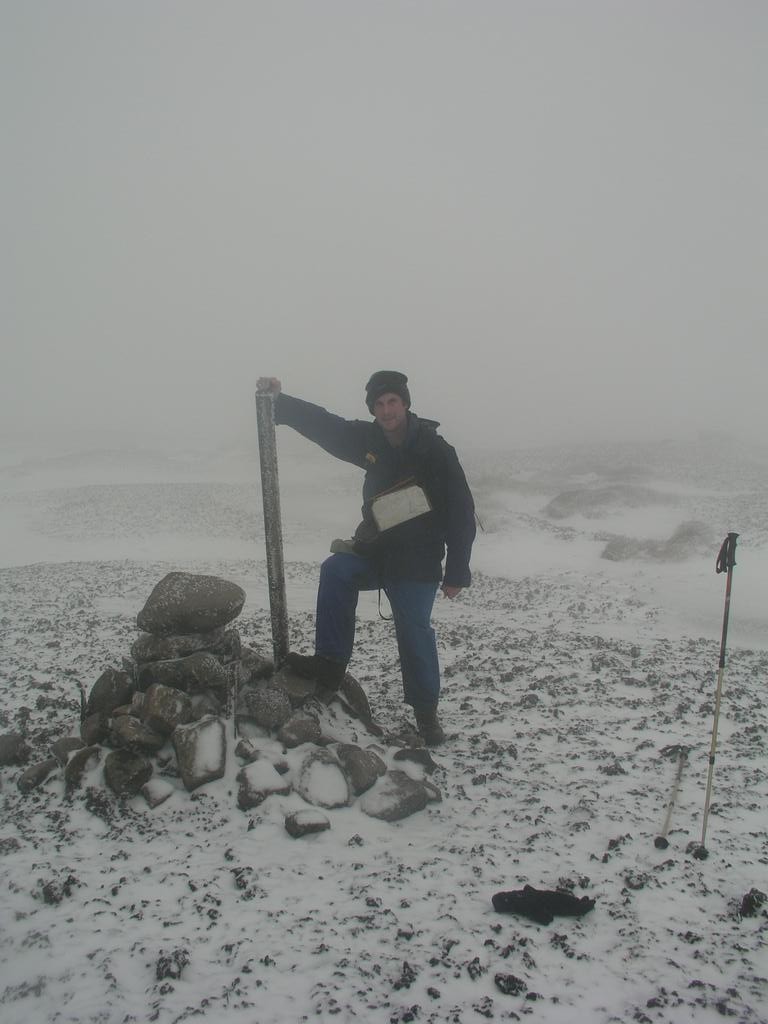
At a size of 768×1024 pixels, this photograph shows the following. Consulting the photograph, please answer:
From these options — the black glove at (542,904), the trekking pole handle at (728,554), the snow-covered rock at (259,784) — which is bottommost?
the black glove at (542,904)

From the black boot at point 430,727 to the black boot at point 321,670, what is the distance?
83 cm

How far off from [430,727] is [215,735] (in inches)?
78.6

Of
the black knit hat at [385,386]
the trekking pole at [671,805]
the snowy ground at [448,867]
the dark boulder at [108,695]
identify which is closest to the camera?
the snowy ground at [448,867]

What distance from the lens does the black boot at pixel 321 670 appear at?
18.9 ft

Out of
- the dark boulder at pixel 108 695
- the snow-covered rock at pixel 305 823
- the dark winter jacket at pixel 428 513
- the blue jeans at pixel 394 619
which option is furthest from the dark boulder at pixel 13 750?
the dark winter jacket at pixel 428 513

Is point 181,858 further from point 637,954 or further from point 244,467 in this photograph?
Result: point 244,467

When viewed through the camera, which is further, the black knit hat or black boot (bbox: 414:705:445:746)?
black boot (bbox: 414:705:445:746)

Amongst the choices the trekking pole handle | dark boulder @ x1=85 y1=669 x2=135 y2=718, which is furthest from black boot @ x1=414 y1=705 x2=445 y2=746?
the trekking pole handle

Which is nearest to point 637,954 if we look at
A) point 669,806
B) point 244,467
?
point 669,806

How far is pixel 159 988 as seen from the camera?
114 inches

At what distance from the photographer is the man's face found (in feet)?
18.4

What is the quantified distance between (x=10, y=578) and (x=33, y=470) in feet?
113

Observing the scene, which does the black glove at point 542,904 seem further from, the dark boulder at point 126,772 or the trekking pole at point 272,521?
the trekking pole at point 272,521

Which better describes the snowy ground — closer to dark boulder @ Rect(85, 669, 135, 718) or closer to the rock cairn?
the rock cairn
